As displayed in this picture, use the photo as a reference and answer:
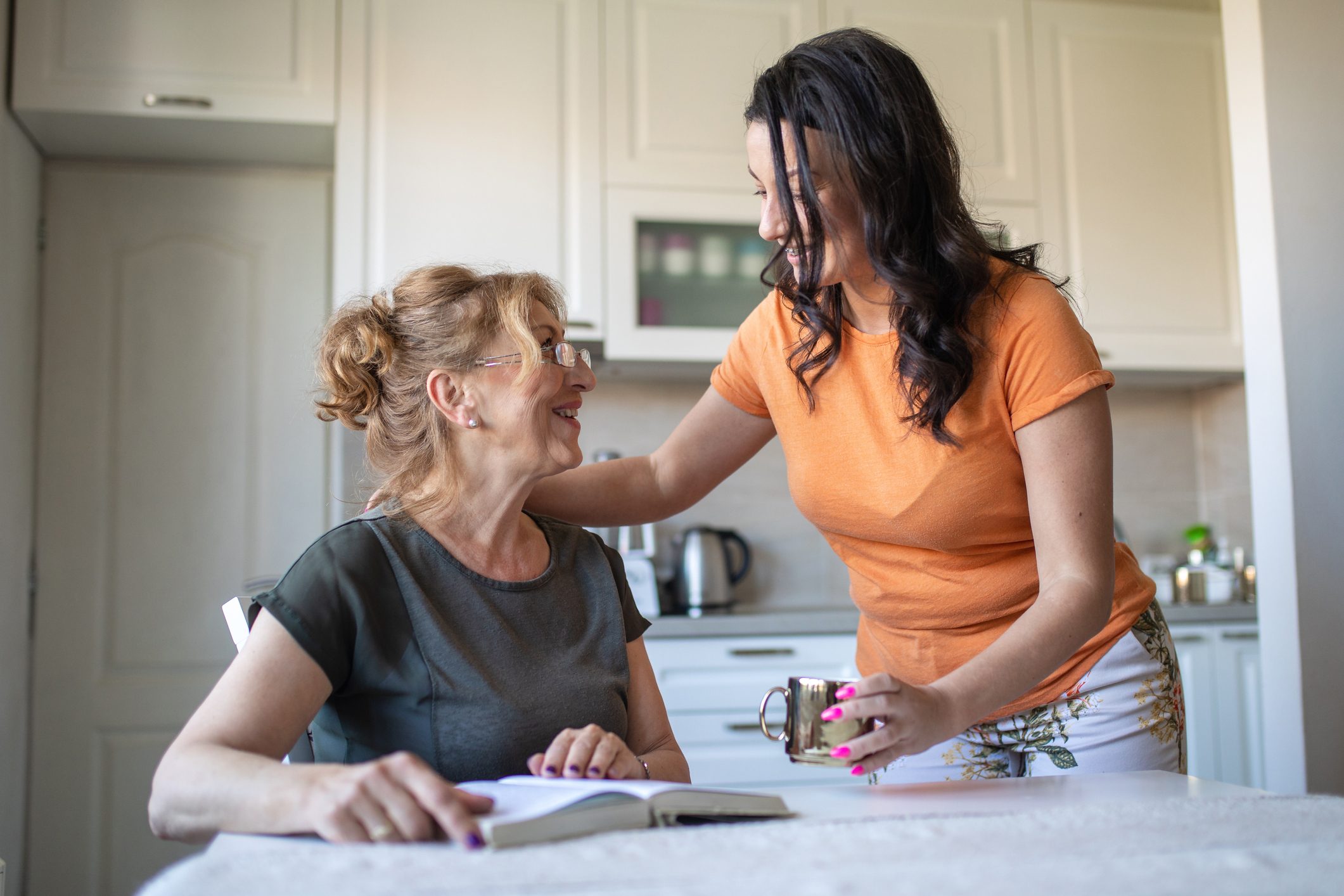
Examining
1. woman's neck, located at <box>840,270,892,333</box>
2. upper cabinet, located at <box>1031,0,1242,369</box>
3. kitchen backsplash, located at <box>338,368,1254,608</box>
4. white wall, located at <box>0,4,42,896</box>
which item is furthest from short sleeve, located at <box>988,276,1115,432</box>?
white wall, located at <box>0,4,42,896</box>

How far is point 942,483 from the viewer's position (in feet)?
4.11

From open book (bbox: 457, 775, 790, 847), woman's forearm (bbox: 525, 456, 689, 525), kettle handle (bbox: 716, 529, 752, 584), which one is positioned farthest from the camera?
kettle handle (bbox: 716, 529, 752, 584)

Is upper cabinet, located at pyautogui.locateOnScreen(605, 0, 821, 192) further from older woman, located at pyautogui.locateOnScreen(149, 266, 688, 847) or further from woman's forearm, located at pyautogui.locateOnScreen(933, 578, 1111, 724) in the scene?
woman's forearm, located at pyautogui.locateOnScreen(933, 578, 1111, 724)

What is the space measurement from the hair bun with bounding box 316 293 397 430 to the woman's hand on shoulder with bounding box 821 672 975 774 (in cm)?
73

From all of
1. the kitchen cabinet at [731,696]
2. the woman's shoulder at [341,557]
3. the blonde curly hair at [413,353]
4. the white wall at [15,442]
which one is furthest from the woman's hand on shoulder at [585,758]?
the white wall at [15,442]

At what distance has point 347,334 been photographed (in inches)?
53.7

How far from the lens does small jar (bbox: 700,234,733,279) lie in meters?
2.94

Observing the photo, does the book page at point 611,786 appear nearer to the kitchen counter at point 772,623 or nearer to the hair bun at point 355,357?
the hair bun at point 355,357

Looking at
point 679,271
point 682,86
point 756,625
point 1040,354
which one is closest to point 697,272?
point 679,271

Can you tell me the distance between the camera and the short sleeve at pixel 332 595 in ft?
3.54

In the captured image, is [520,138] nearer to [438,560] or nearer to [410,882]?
[438,560]

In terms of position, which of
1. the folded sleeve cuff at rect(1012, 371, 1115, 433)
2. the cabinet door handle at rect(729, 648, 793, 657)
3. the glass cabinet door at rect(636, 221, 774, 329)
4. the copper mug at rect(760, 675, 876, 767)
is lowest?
the cabinet door handle at rect(729, 648, 793, 657)

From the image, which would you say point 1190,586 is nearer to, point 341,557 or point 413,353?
point 413,353

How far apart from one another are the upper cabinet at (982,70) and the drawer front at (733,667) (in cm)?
136
